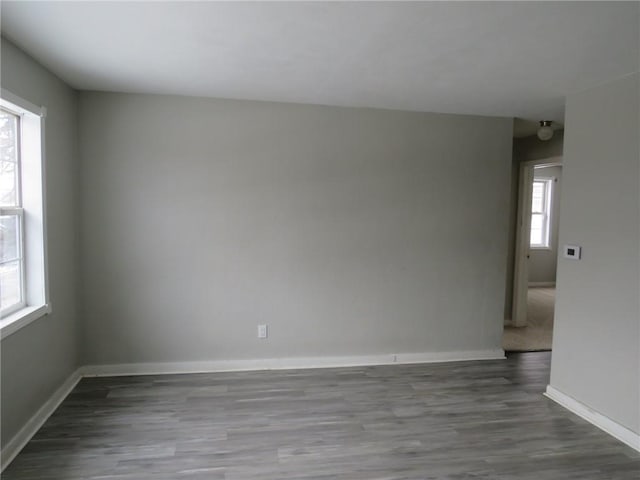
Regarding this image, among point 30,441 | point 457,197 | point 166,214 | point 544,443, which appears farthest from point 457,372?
point 30,441

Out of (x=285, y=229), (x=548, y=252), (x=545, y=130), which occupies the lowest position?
(x=548, y=252)

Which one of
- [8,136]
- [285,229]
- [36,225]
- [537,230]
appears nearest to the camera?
[8,136]

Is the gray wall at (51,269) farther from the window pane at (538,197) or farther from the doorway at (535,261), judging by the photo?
the window pane at (538,197)

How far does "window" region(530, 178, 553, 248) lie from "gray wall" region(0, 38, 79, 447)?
813cm

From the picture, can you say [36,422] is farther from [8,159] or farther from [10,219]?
[8,159]

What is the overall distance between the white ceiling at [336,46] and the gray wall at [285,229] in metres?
0.41

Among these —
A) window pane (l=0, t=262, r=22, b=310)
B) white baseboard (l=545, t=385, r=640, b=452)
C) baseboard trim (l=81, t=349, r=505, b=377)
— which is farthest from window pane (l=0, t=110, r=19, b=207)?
white baseboard (l=545, t=385, r=640, b=452)

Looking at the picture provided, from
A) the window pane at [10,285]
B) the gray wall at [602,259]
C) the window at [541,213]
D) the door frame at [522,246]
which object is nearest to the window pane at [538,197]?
the window at [541,213]

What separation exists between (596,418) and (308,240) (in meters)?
2.57

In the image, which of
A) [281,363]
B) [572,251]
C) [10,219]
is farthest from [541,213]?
[10,219]

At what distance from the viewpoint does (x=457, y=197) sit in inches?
159

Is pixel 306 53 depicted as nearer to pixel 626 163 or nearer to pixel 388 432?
pixel 626 163

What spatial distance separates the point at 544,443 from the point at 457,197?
2.20 metres

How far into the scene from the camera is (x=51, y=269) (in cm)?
292
